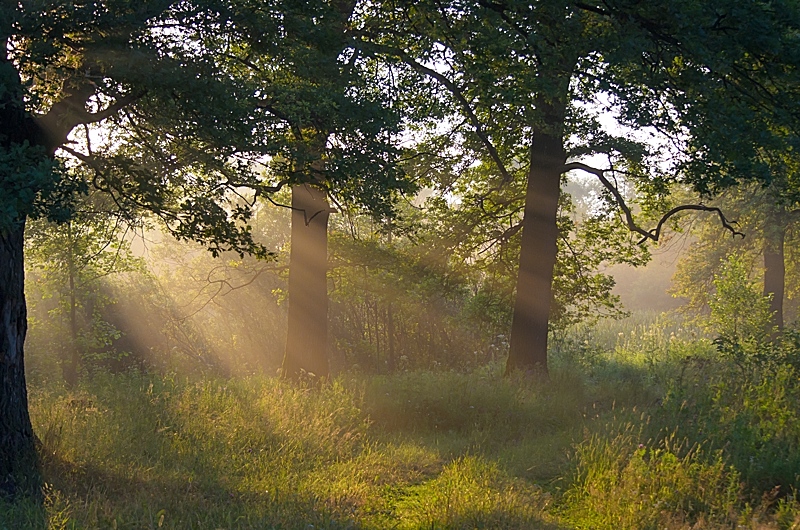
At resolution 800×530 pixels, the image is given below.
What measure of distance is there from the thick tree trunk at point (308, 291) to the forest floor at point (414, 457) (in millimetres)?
1193

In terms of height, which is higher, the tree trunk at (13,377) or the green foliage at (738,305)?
the green foliage at (738,305)

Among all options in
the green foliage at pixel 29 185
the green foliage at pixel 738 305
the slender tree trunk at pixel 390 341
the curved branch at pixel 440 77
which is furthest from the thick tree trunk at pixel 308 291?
the green foliage at pixel 738 305

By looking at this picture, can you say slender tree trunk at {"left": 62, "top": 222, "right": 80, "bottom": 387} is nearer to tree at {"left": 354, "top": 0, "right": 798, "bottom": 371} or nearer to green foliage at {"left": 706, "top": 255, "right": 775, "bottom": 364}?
tree at {"left": 354, "top": 0, "right": 798, "bottom": 371}

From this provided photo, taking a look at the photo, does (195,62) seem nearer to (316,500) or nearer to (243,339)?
(316,500)

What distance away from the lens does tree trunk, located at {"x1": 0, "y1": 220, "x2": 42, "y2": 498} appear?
6570 mm

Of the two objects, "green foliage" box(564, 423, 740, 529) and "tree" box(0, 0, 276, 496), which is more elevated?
"tree" box(0, 0, 276, 496)

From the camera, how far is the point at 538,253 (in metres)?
12.8

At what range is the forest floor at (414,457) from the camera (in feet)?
18.9

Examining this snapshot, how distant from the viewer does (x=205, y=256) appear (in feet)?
82.0

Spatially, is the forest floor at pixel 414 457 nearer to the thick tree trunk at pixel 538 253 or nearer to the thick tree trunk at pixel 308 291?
the thick tree trunk at pixel 308 291

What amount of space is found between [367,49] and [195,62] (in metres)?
2.99

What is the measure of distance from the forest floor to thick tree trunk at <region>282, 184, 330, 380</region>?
3.91 feet

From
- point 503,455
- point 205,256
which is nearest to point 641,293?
point 205,256

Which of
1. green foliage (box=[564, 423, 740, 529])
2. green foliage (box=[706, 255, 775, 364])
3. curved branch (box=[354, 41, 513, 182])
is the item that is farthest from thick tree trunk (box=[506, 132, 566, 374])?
green foliage (box=[564, 423, 740, 529])
